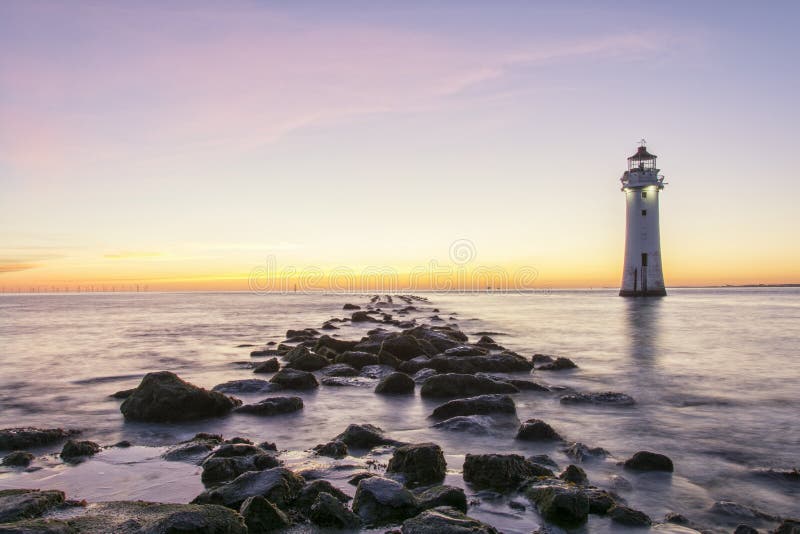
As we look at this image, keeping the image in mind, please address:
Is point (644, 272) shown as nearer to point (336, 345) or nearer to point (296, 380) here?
point (336, 345)

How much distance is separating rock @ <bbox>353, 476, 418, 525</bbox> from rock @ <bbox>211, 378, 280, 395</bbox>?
628 cm

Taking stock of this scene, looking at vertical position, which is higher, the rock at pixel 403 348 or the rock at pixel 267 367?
the rock at pixel 403 348

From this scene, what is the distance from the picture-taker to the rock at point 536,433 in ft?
22.4

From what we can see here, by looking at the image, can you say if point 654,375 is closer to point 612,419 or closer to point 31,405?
point 612,419

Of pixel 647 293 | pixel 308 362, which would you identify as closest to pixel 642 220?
pixel 647 293

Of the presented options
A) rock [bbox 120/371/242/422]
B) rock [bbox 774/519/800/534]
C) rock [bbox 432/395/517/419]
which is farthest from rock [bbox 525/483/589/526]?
rock [bbox 120/371/242/422]

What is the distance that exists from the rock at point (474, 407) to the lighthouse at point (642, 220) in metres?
50.4

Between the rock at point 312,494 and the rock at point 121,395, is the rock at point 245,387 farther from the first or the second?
the rock at point 312,494

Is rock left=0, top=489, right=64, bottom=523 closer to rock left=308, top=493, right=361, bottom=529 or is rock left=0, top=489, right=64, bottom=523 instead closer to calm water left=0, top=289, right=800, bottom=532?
A: calm water left=0, top=289, right=800, bottom=532

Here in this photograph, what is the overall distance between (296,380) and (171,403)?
2977 millimetres

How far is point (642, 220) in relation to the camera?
5334 centimetres

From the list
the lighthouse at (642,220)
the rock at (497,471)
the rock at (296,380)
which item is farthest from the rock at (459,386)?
the lighthouse at (642,220)

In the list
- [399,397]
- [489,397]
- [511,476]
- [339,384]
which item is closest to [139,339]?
[339,384]

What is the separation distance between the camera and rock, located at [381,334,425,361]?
14.0 meters
